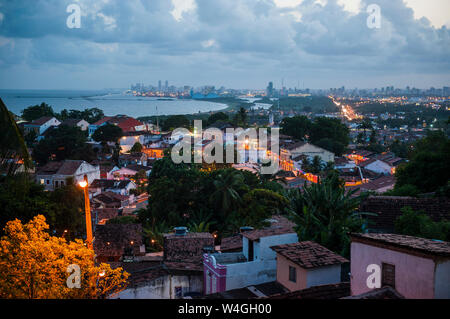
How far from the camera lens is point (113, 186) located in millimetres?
28297

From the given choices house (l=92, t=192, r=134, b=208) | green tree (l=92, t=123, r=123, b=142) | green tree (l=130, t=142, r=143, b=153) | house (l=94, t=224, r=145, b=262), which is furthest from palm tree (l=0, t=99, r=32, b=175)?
green tree (l=92, t=123, r=123, b=142)

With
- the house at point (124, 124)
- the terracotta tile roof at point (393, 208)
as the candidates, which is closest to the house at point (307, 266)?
the terracotta tile roof at point (393, 208)

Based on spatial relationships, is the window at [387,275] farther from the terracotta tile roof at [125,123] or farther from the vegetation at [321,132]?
the terracotta tile roof at [125,123]

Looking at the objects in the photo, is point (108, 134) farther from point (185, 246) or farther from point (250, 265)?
point (250, 265)

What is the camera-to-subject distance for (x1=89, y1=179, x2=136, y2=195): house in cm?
2773

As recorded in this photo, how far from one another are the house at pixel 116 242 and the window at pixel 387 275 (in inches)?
425

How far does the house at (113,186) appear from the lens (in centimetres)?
2773

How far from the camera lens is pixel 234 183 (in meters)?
19.8

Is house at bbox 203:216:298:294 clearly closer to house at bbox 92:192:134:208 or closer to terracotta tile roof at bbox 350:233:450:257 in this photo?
terracotta tile roof at bbox 350:233:450:257

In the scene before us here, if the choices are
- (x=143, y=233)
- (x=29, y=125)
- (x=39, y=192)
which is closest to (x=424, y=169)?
(x=143, y=233)

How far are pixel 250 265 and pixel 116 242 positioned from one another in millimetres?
7745

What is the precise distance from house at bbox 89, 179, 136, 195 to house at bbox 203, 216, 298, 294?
1906 cm

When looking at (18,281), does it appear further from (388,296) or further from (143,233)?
(143,233)

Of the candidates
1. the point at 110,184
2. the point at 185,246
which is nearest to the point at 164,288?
the point at 185,246
